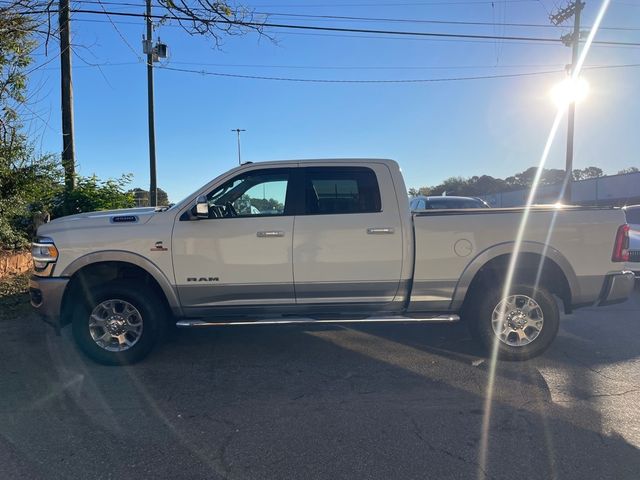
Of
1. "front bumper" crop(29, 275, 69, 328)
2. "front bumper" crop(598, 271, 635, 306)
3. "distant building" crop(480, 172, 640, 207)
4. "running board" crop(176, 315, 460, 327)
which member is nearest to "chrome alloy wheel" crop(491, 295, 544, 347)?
"running board" crop(176, 315, 460, 327)

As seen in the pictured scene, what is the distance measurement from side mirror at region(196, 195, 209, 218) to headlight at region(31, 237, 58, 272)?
149 cm

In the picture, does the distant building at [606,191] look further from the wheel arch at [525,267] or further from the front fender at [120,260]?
the front fender at [120,260]

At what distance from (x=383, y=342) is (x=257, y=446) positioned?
2570mm

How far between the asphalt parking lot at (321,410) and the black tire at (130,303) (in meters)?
0.14

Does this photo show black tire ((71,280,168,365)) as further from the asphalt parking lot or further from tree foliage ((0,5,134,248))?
tree foliage ((0,5,134,248))

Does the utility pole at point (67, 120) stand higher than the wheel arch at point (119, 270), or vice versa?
the utility pole at point (67, 120)

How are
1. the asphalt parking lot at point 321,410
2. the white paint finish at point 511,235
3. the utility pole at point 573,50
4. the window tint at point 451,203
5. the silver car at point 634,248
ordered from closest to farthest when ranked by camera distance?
the asphalt parking lot at point 321,410 < the white paint finish at point 511,235 < the silver car at point 634,248 < the window tint at point 451,203 < the utility pole at point 573,50

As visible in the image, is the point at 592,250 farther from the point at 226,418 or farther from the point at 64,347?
the point at 64,347

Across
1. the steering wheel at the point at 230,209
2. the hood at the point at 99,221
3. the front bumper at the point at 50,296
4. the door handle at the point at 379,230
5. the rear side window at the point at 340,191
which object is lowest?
the front bumper at the point at 50,296

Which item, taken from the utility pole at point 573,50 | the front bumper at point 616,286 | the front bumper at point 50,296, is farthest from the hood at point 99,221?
the utility pole at point 573,50

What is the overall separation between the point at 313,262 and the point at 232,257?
827mm

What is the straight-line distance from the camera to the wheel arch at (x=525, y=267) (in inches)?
189

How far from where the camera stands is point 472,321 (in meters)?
4.94

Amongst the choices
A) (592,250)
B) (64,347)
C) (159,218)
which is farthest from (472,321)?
(64,347)
